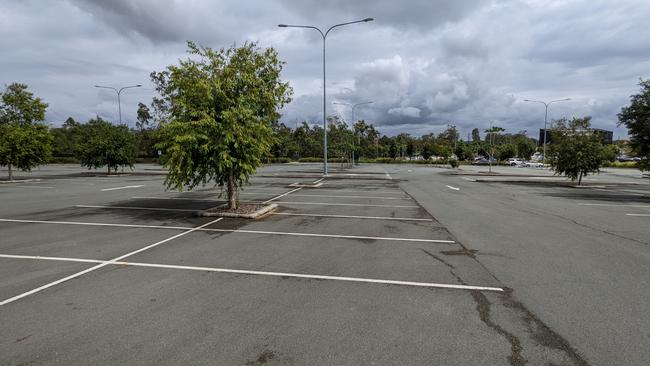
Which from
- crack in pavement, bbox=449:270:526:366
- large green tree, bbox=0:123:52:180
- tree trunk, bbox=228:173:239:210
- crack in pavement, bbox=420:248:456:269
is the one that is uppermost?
large green tree, bbox=0:123:52:180

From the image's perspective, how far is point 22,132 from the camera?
24.0 m

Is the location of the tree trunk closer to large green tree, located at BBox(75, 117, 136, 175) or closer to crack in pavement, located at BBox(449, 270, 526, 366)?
crack in pavement, located at BBox(449, 270, 526, 366)

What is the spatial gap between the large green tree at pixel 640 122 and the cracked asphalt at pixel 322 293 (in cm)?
1041

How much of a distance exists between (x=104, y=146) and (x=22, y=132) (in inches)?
274

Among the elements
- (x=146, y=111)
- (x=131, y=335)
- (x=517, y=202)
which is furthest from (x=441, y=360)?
(x=146, y=111)

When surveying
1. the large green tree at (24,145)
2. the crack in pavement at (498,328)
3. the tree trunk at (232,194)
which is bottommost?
the crack in pavement at (498,328)

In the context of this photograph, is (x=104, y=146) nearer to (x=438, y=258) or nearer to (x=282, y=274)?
(x=282, y=274)

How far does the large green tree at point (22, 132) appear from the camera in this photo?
2362 centimetres

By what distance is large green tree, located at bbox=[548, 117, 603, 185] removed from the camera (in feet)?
82.5

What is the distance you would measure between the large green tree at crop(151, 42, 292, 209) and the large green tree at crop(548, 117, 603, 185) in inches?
916

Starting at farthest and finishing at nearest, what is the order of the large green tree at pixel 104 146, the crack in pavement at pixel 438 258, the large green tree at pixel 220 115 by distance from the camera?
the large green tree at pixel 104 146, the large green tree at pixel 220 115, the crack in pavement at pixel 438 258

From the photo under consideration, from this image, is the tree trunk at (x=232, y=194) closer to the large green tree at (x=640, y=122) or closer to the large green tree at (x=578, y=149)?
the large green tree at (x=640, y=122)

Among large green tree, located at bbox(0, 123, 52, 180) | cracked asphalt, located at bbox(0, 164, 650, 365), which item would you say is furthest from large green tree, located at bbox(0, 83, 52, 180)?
cracked asphalt, located at bbox(0, 164, 650, 365)

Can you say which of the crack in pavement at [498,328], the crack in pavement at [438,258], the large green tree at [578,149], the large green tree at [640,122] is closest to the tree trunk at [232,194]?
the crack in pavement at [438,258]
